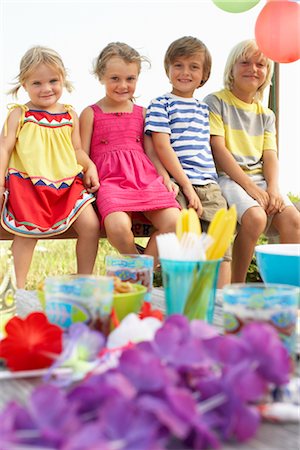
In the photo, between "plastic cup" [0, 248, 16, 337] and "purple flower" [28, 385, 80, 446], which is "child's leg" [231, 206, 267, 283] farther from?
"purple flower" [28, 385, 80, 446]

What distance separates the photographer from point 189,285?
0.89 metres

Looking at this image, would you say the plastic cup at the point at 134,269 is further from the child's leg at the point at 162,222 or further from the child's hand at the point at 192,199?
the child's hand at the point at 192,199

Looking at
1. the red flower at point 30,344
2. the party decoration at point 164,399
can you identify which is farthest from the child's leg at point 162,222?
the party decoration at point 164,399

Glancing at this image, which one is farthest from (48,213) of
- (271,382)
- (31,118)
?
(271,382)

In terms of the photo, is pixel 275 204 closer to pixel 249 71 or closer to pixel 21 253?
pixel 249 71

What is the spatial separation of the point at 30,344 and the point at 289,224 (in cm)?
208

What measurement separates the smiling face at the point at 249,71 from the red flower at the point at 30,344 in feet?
7.34

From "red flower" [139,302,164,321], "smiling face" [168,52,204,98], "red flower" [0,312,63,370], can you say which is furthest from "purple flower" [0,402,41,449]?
"smiling face" [168,52,204,98]

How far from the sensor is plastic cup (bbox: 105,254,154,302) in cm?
112

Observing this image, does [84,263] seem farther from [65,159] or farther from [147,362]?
[147,362]

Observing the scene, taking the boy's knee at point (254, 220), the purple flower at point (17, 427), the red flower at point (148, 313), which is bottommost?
the purple flower at point (17, 427)

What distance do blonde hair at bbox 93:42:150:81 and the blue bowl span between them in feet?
5.37

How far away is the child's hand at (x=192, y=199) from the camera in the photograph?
2.48 meters

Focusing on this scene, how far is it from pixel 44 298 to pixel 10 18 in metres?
3.38
